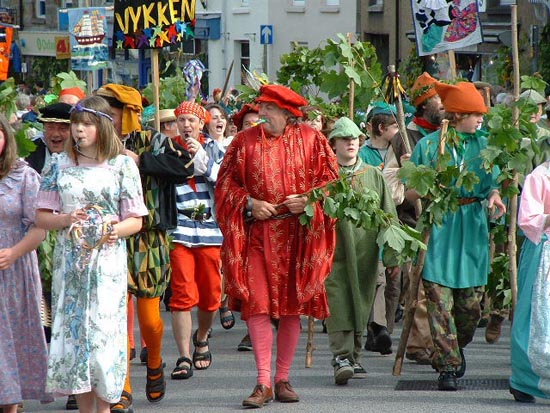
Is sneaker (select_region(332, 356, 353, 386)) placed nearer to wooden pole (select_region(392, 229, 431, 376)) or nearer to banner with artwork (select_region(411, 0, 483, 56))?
wooden pole (select_region(392, 229, 431, 376))

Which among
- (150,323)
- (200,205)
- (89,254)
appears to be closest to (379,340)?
(200,205)

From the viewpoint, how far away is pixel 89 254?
7691 millimetres

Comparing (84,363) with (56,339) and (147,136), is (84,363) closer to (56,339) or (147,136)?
(56,339)

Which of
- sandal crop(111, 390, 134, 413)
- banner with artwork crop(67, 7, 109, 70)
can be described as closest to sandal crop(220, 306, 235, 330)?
sandal crop(111, 390, 134, 413)

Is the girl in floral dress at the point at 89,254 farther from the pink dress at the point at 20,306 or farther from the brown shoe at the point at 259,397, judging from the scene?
the brown shoe at the point at 259,397

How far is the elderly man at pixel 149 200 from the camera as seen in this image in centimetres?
870

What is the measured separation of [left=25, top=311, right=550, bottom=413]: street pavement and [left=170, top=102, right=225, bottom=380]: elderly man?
0.81ft

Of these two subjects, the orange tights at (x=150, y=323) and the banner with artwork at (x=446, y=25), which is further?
the banner with artwork at (x=446, y=25)

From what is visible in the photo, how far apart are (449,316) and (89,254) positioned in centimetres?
280

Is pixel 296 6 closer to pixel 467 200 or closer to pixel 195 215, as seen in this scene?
pixel 195 215

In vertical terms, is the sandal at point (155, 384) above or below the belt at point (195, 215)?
below

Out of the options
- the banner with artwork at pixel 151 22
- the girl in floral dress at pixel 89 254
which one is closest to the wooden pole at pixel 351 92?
the banner with artwork at pixel 151 22

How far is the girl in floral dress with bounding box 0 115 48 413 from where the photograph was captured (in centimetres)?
791

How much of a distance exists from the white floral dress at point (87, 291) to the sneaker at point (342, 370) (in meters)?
2.26
